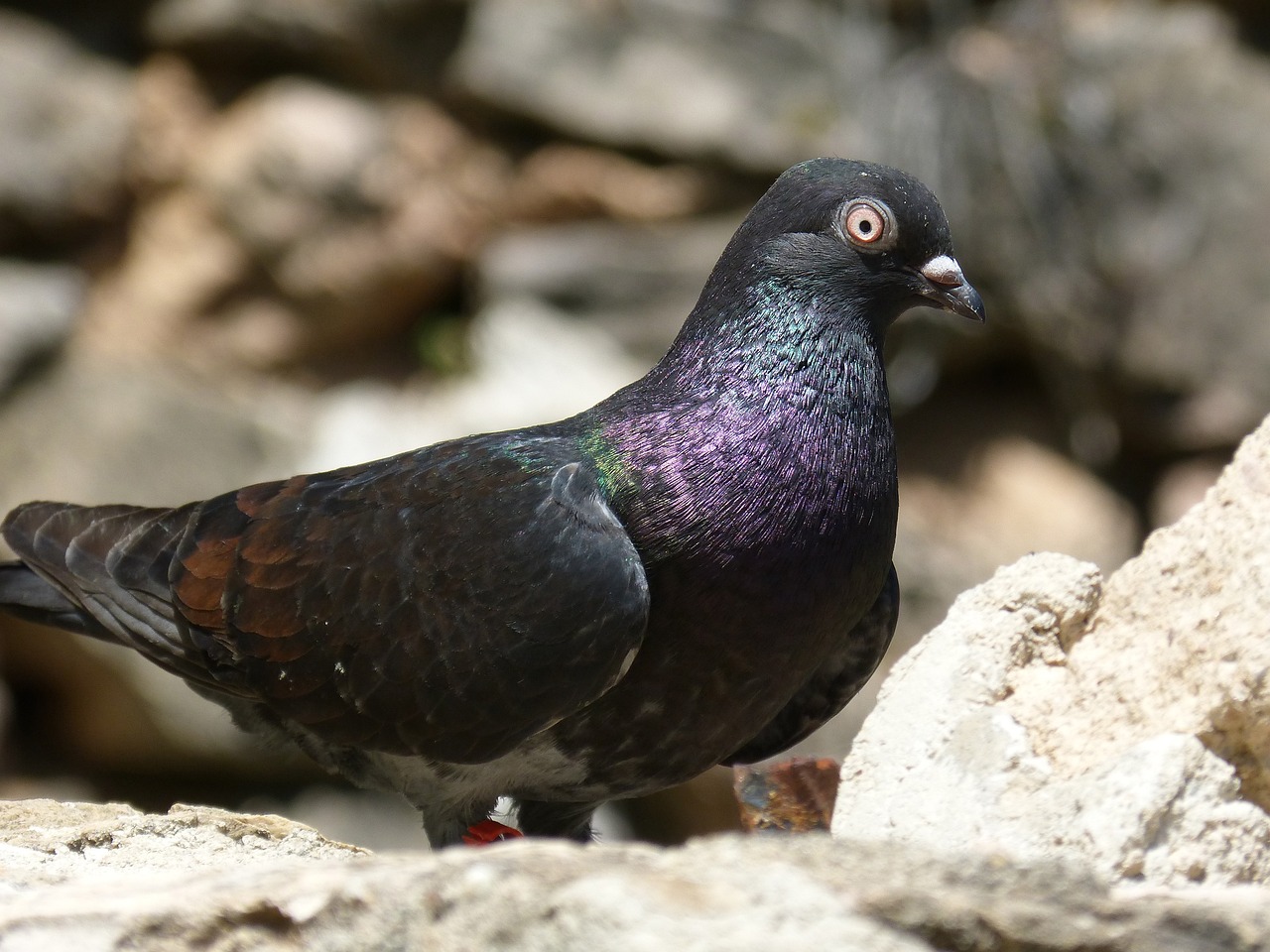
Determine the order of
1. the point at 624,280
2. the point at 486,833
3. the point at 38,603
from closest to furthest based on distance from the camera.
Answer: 1. the point at 486,833
2. the point at 38,603
3. the point at 624,280

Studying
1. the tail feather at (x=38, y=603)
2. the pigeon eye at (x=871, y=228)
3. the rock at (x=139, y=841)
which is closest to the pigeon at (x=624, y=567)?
the pigeon eye at (x=871, y=228)

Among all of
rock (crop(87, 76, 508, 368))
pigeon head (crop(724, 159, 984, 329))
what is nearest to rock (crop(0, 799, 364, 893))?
pigeon head (crop(724, 159, 984, 329))

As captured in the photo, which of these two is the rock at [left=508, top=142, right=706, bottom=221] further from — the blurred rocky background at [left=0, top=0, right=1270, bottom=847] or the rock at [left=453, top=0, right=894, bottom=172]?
the rock at [left=453, top=0, right=894, bottom=172]

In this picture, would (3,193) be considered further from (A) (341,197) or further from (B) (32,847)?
(B) (32,847)

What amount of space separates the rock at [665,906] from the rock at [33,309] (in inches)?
349

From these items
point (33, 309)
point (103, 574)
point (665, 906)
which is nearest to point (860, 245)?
point (665, 906)

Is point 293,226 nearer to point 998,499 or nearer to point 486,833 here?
point 998,499

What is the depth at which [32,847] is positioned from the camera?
4.18m

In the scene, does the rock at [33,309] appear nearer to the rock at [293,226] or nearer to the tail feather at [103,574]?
the rock at [293,226]

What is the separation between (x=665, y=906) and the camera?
2572mm

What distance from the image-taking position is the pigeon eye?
15.2ft

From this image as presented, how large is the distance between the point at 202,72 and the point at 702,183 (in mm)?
4004

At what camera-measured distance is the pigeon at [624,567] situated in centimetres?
430

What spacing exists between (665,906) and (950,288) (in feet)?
8.66
